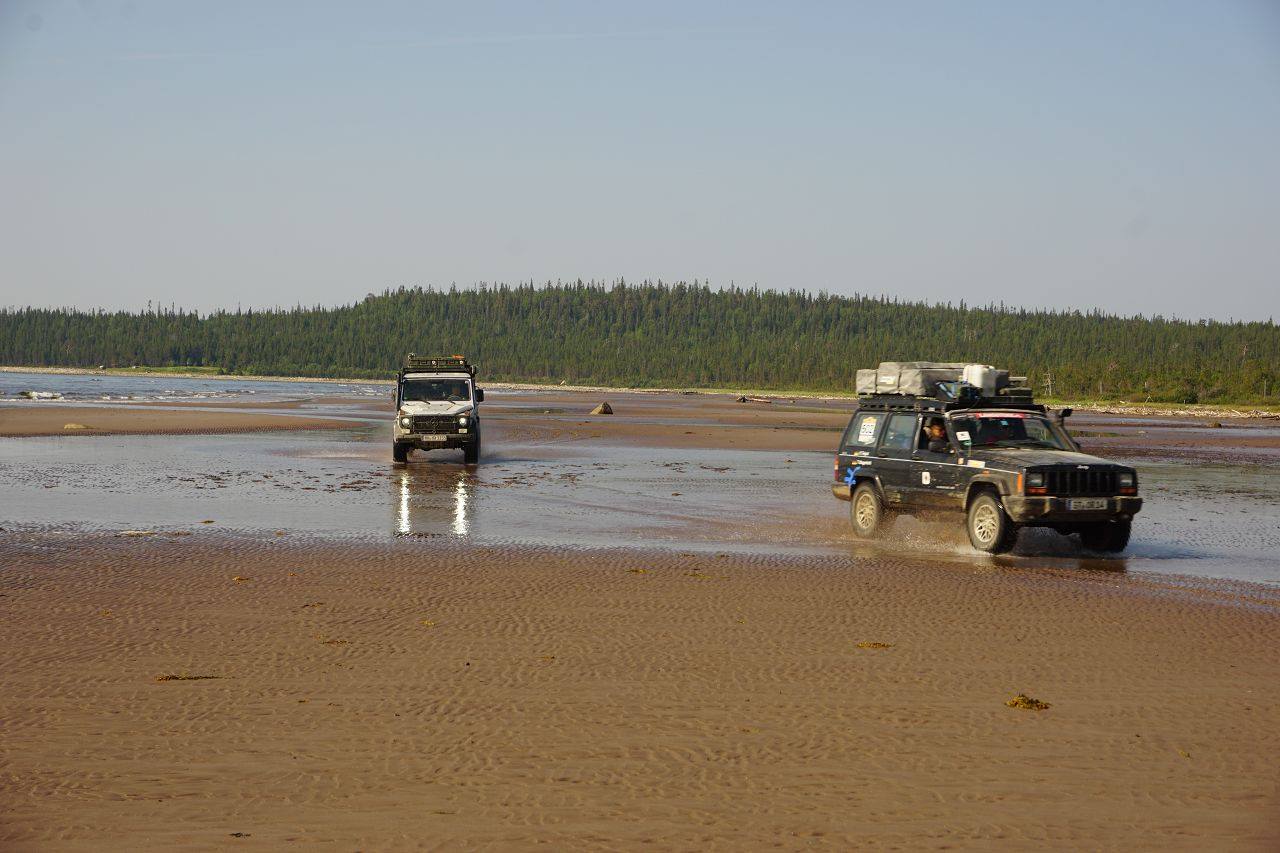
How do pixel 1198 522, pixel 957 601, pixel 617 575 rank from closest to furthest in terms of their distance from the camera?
1. pixel 957 601
2. pixel 617 575
3. pixel 1198 522

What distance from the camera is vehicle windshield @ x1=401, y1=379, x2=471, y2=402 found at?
104 ft

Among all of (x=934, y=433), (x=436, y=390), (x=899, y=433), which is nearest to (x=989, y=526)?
(x=934, y=433)

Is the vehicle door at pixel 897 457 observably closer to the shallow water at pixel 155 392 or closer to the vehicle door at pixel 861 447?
the vehicle door at pixel 861 447

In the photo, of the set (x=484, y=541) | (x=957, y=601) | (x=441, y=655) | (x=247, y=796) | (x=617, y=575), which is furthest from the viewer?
(x=484, y=541)

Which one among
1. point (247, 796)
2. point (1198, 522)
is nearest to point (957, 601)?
point (247, 796)

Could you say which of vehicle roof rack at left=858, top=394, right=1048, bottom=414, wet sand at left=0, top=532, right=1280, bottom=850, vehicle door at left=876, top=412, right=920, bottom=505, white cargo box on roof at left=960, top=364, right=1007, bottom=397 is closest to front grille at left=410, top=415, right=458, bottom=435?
vehicle door at left=876, top=412, right=920, bottom=505

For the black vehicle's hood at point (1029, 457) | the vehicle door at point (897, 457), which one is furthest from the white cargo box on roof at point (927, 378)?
the black vehicle's hood at point (1029, 457)

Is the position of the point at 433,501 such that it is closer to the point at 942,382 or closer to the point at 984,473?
the point at 942,382

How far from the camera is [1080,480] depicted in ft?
50.7

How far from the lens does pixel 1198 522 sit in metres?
19.9

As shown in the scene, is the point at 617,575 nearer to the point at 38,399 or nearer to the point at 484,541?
the point at 484,541

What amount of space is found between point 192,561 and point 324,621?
164 inches

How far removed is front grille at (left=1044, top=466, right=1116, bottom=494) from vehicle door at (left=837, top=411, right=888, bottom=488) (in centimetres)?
313

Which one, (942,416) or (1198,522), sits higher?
(942,416)
